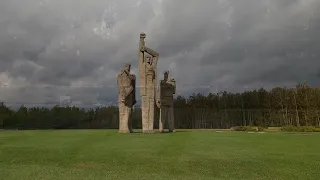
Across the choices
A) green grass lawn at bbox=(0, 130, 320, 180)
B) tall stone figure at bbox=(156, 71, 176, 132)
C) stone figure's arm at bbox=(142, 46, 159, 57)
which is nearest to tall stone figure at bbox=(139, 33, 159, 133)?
stone figure's arm at bbox=(142, 46, 159, 57)

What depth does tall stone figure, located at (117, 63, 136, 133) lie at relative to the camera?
104 ft

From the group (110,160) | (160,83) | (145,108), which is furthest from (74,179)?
(160,83)

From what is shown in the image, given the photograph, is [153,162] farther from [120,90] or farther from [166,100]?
[166,100]

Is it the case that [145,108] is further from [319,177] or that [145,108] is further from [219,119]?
[219,119]

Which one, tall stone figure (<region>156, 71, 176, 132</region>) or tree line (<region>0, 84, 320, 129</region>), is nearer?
tall stone figure (<region>156, 71, 176, 132</region>)

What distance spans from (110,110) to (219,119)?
854 inches

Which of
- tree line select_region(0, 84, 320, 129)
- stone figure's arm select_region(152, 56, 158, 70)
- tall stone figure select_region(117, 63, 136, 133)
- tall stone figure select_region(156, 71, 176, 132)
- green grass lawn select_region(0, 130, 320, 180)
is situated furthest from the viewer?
tree line select_region(0, 84, 320, 129)

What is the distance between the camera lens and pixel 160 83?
36094mm

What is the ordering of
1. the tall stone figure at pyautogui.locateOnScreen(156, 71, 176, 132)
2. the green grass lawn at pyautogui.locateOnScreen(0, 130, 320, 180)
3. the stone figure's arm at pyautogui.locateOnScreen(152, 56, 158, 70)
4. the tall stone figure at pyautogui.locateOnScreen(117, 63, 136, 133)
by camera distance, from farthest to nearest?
the tall stone figure at pyautogui.locateOnScreen(156, 71, 176, 132)
the stone figure's arm at pyautogui.locateOnScreen(152, 56, 158, 70)
the tall stone figure at pyautogui.locateOnScreen(117, 63, 136, 133)
the green grass lawn at pyautogui.locateOnScreen(0, 130, 320, 180)

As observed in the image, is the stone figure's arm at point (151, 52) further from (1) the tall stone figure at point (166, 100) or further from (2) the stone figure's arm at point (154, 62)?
(1) the tall stone figure at point (166, 100)

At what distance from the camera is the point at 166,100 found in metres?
36.1

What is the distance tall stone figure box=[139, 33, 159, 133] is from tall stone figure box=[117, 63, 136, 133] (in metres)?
1.14

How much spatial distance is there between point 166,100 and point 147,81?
4.58m

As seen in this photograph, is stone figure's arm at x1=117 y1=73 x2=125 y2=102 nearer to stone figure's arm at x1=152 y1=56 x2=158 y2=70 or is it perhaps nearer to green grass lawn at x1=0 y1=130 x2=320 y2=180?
stone figure's arm at x1=152 y1=56 x2=158 y2=70
